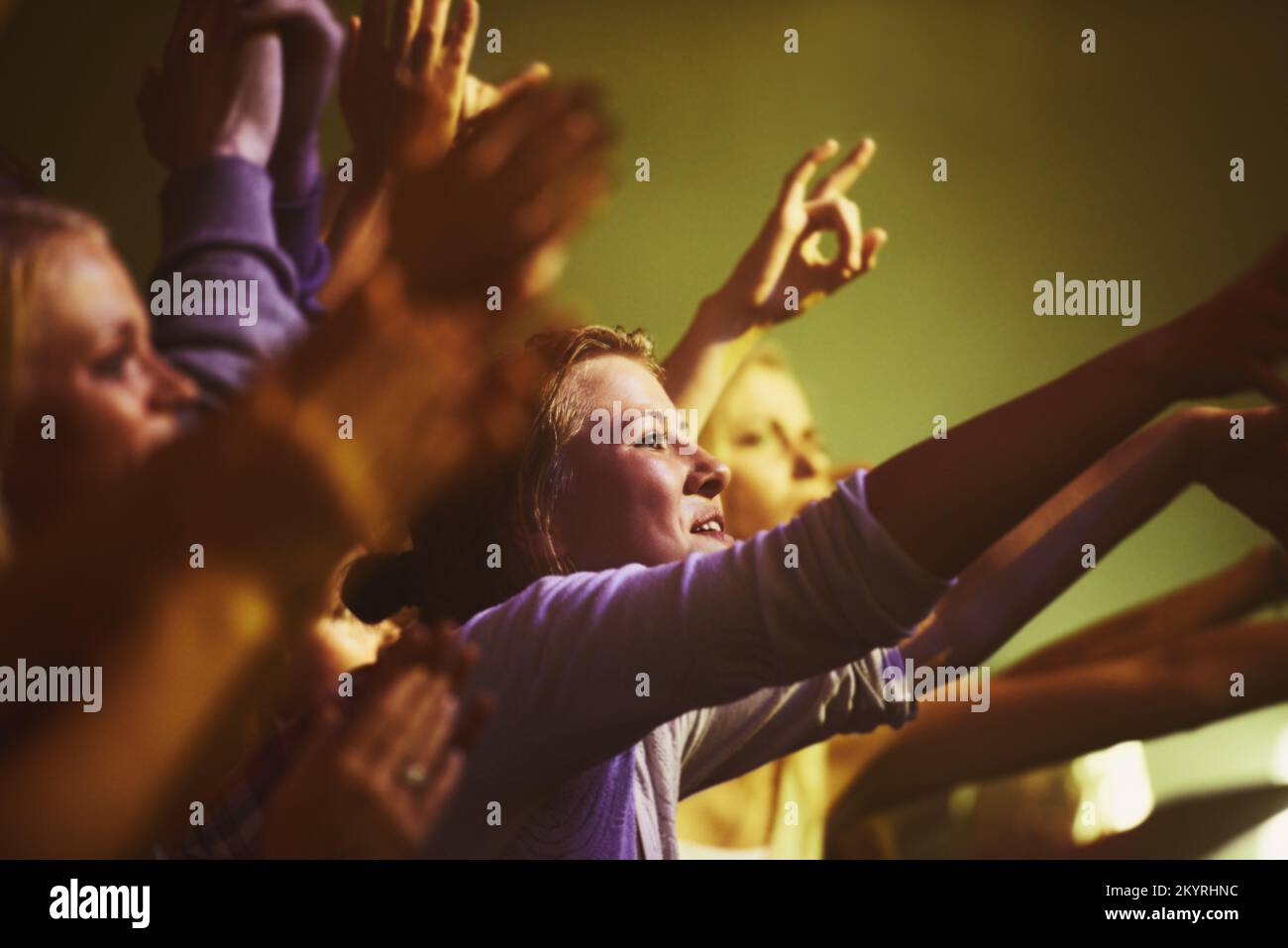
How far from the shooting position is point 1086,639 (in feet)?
4.85

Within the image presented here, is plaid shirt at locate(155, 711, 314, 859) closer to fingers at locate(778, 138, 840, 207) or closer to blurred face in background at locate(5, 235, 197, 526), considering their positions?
blurred face in background at locate(5, 235, 197, 526)

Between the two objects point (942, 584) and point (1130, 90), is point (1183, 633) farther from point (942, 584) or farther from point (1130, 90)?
point (942, 584)

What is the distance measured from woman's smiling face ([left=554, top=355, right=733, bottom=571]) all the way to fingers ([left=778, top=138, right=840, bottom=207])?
0.34 meters

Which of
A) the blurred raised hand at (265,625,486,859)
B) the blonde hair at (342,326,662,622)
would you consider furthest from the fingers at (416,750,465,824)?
the blonde hair at (342,326,662,622)

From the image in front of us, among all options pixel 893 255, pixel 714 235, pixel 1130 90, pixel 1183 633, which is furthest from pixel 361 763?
pixel 1130 90

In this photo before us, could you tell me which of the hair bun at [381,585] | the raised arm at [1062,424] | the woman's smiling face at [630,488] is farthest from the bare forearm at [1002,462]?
the hair bun at [381,585]

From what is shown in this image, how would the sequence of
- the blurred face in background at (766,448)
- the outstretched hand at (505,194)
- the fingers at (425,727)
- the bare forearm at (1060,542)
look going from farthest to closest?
the blurred face in background at (766,448) → the bare forearm at (1060,542) → the fingers at (425,727) → the outstretched hand at (505,194)

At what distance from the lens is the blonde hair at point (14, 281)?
100 cm

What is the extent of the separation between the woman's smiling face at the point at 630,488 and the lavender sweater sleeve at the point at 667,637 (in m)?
0.20

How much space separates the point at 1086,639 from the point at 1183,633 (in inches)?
4.0

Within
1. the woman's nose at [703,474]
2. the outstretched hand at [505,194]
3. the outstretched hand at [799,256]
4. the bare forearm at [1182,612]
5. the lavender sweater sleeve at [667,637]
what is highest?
the outstretched hand at [799,256]

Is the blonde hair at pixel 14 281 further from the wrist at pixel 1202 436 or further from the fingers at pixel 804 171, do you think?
the wrist at pixel 1202 436
